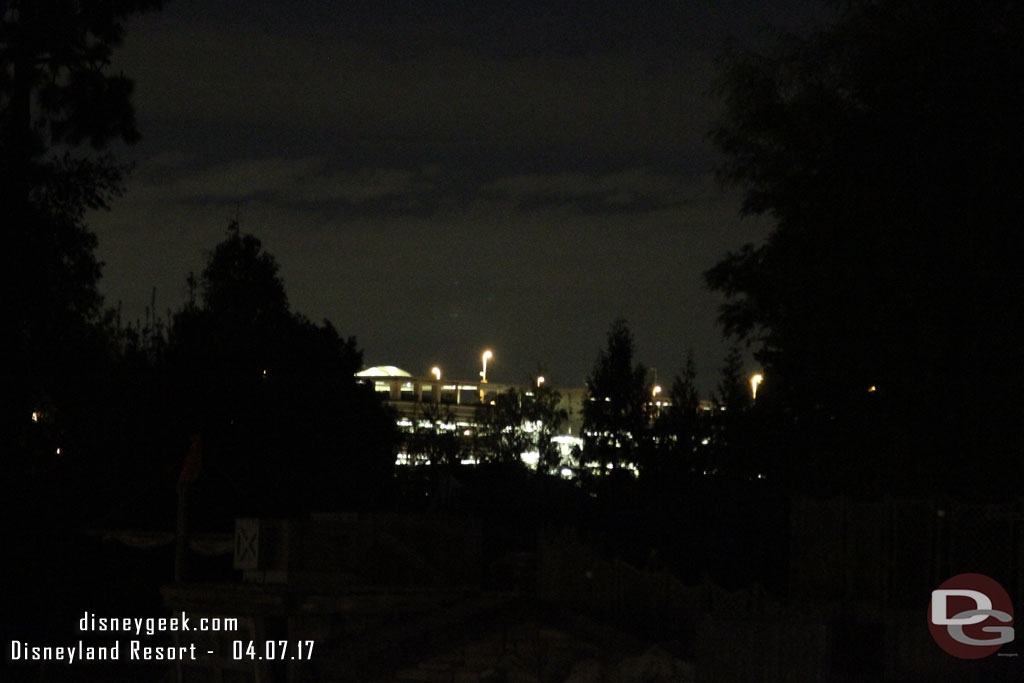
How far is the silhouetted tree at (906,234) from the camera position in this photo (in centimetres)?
2422

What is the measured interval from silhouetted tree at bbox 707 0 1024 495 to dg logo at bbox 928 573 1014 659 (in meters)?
7.60

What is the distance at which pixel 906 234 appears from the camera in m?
24.4

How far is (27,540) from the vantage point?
3003 cm

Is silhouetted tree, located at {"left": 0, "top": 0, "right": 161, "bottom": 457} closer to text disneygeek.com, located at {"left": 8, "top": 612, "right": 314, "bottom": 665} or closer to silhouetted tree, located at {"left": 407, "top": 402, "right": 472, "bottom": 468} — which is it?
text disneygeek.com, located at {"left": 8, "top": 612, "right": 314, "bottom": 665}

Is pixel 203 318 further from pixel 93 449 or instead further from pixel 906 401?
pixel 906 401

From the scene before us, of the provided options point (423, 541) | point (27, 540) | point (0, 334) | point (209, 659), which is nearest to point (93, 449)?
point (27, 540)

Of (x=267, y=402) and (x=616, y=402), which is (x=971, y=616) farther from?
(x=616, y=402)

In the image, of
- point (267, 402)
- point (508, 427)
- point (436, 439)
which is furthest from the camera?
point (436, 439)

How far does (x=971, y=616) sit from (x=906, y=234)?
31.7 ft

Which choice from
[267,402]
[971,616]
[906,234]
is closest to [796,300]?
[906,234]

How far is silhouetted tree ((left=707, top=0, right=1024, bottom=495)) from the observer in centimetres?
2422

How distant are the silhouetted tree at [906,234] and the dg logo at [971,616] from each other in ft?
24.9

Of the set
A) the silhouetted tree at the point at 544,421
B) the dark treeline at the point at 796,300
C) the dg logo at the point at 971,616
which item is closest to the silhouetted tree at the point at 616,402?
the silhouetted tree at the point at 544,421

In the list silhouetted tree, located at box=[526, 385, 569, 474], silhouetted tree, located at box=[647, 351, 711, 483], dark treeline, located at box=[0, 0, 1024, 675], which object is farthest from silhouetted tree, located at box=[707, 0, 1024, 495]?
silhouetted tree, located at box=[526, 385, 569, 474]
